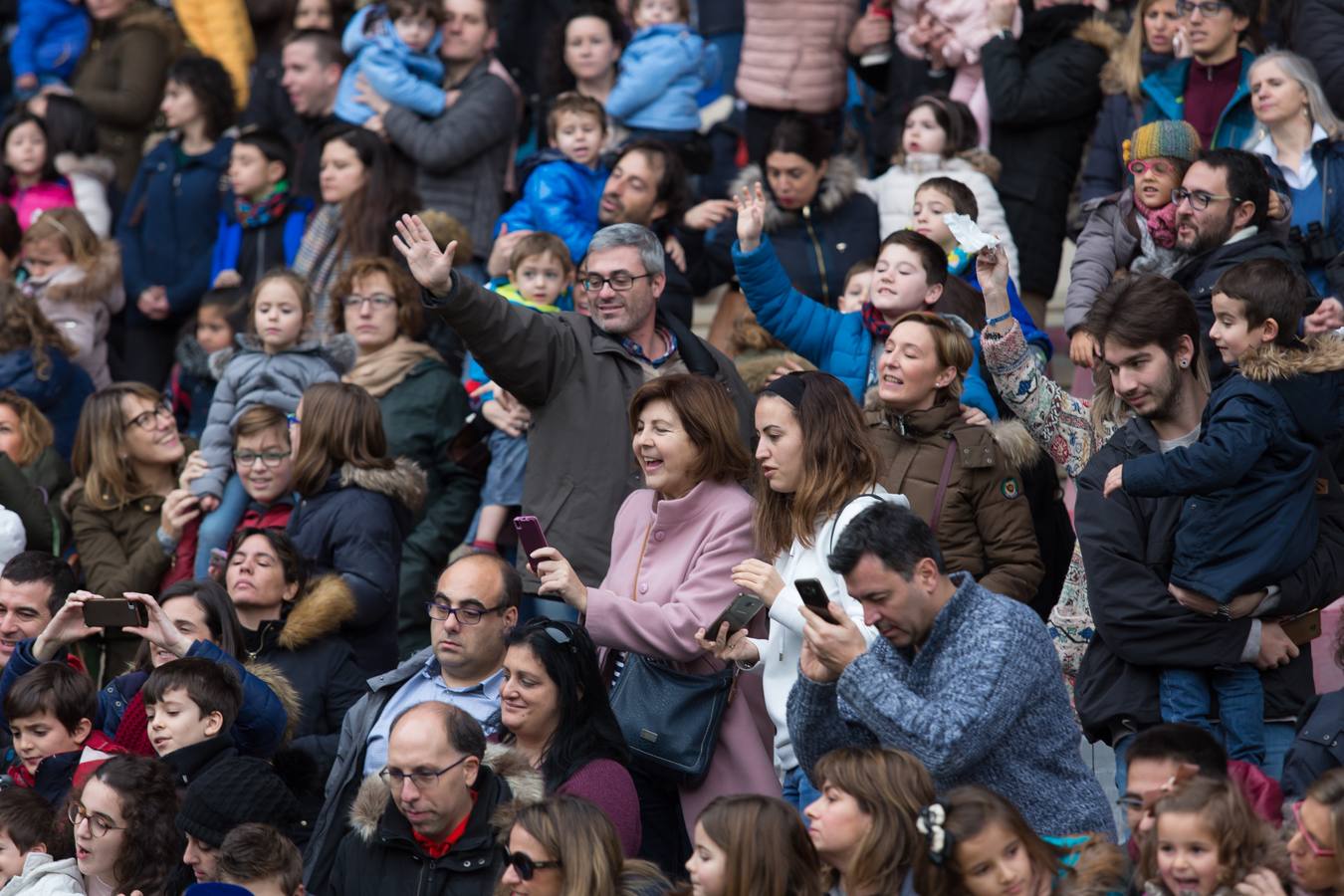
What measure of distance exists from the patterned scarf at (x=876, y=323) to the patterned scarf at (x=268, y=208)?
3.95m

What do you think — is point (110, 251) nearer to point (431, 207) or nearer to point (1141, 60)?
point (431, 207)

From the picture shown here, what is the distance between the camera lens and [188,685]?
6.08 metres

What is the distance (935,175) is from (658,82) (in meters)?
2.02

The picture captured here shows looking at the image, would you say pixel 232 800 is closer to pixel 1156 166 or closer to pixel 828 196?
pixel 1156 166

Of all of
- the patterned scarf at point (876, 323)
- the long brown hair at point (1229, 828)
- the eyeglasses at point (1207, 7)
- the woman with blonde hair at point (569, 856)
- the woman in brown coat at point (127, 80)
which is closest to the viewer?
the long brown hair at point (1229, 828)

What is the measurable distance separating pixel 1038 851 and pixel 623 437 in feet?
8.53

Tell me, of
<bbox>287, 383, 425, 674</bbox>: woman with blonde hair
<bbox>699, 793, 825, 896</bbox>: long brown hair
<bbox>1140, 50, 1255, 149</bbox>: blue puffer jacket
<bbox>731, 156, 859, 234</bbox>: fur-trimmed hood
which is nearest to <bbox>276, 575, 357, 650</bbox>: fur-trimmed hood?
<bbox>287, 383, 425, 674</bbox>: woman with blonde hair

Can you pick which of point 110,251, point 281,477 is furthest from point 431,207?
point 281,477

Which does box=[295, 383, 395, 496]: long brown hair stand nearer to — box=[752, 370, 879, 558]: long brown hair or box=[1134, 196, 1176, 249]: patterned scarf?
box=[752, 370, 879, 558]: long brown hair

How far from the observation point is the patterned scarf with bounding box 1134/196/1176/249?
711cm

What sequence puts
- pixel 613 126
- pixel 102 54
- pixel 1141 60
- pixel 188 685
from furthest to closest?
pixel 102 54
pixel 613 126
pixel 1141 60
pixel 188 685

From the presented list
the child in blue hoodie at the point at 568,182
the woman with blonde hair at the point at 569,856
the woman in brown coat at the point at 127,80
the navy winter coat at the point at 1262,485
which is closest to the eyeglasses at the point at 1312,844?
the navy winter coat at the point at 1262,485

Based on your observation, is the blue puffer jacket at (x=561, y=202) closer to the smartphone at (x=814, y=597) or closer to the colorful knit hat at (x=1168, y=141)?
the colorful knit hat at (x=1168, y=141)

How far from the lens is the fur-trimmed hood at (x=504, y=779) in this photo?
18.2 ft
